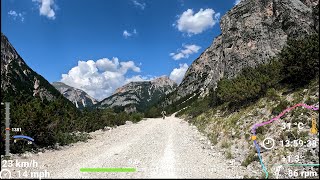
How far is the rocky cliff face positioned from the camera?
75662mm

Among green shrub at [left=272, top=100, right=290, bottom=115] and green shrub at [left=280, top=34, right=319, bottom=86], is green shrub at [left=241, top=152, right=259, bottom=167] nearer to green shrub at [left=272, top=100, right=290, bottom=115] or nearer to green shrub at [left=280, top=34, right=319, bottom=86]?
green shrub at [left=272, top=100, right=290, bottom=115]

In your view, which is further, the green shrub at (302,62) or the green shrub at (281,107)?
the green shrub at (302,62)

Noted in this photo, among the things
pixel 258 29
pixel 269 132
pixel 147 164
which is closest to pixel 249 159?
pixel 269 132

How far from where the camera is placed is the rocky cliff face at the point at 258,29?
248 feet

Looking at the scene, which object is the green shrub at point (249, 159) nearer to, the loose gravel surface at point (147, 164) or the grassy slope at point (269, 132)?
the grassy slope at point (269, 132)

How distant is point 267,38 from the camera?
→ 276ft

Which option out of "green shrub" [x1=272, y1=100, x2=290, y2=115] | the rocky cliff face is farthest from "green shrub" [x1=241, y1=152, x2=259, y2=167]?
the rocky cliff face

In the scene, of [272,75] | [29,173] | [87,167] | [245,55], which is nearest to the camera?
[29,173]

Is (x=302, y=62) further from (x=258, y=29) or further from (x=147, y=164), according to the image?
(x=258, y=29)

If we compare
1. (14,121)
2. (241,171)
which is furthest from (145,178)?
(14,121)

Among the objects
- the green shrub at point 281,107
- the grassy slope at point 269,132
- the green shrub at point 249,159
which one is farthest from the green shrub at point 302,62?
the green shrub at point 249,159

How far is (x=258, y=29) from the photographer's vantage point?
88.1 metres

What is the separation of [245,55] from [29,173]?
8499 centimetres

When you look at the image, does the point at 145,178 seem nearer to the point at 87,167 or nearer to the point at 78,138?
the point at 87,167
